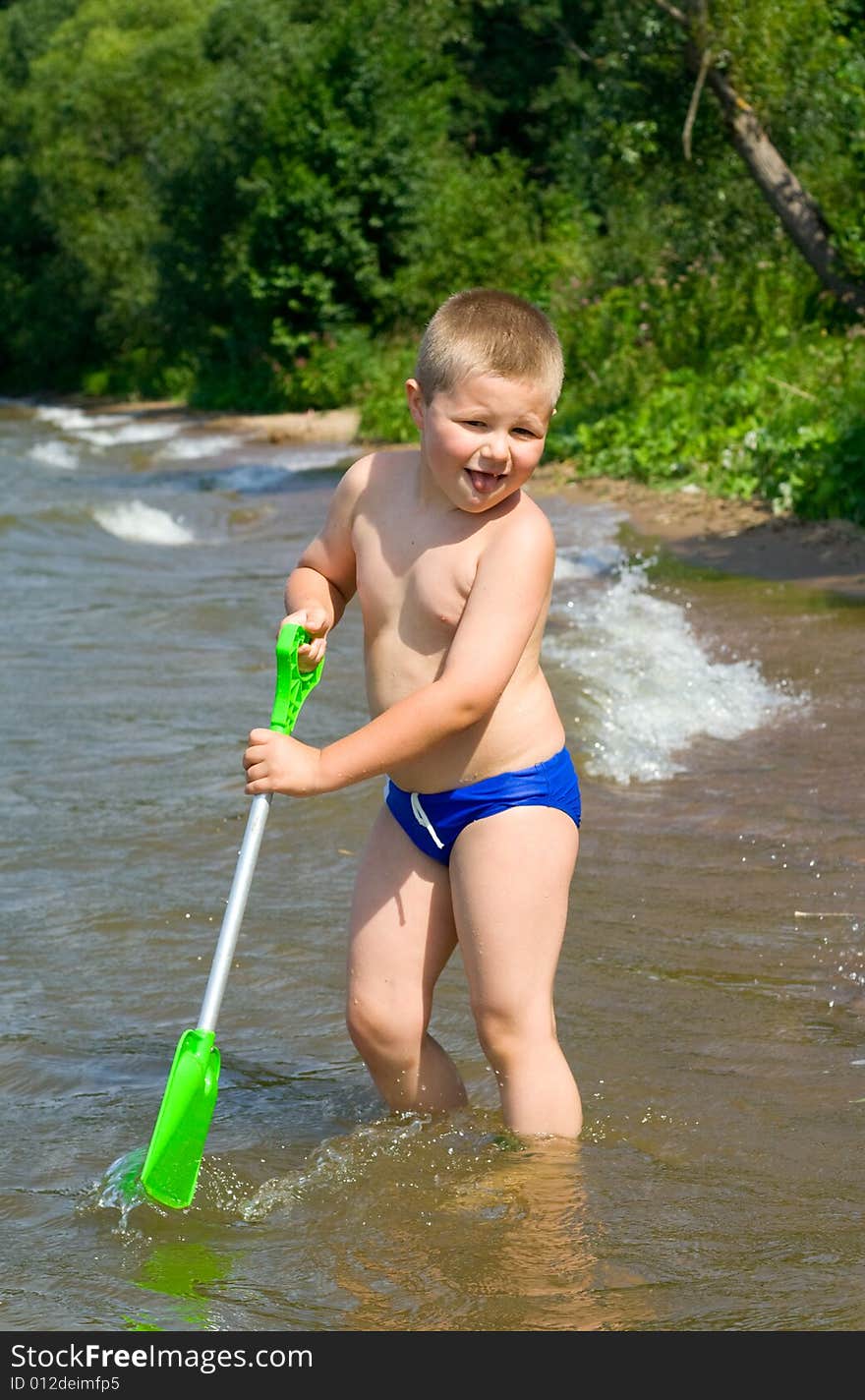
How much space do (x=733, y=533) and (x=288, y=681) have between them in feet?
26.8

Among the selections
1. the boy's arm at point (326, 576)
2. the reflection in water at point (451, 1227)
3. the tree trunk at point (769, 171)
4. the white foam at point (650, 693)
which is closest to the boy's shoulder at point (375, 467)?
the boy's arm at point (326, 576)

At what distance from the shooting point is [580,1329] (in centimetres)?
251

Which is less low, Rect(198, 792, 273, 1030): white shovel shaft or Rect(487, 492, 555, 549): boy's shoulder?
Rect(487, 492, 555, 549): boy's shoulder

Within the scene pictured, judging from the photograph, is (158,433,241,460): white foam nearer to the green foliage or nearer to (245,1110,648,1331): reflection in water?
the green foliage

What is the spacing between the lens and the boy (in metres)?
2.93

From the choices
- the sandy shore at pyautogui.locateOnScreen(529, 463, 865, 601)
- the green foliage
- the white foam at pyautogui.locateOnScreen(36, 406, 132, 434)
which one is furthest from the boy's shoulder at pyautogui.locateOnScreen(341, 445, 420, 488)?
the white foam at pyautogui.locateOnScreen(36, 406, 132, 434)

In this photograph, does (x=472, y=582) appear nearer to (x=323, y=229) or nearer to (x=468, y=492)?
(x=468, y=492)

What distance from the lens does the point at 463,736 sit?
3.08 metres

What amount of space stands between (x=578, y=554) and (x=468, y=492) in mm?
7576

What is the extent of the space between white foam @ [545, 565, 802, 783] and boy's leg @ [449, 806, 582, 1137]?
2.69 m

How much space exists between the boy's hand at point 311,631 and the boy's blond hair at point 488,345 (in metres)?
0.45

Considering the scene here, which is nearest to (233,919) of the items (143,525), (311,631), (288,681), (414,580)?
(288,681)

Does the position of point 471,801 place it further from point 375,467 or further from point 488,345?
point 488,345

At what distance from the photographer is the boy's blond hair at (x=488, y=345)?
9.60ft
